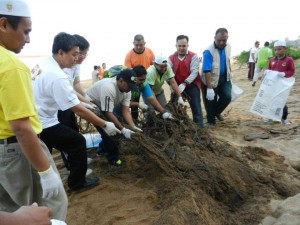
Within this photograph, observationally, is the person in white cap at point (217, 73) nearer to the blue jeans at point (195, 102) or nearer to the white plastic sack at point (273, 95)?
the blue jeans at point (195, 102)

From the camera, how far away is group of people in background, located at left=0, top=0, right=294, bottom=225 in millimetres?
1525

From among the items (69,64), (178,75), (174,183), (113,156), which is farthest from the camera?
(178,75)

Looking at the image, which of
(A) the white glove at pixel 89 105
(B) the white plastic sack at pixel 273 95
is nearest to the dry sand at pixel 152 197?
(A) the white glove at pixel 89 105

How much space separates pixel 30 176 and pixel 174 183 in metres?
1.50

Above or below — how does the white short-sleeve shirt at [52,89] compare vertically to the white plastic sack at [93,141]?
above

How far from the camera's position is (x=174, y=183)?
2955 mm


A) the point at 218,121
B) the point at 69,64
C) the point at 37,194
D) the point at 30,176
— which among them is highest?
the point at 69,64

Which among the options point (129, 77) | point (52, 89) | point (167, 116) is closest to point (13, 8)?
point (52, 89)

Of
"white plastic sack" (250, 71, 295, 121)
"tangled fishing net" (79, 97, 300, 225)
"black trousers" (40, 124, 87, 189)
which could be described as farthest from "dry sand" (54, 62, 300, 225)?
"white plastic sack" (250, 71, 295, 121)

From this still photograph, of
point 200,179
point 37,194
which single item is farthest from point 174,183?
point 37,194

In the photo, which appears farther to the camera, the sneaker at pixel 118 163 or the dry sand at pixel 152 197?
the sneaker at pixel 118 163

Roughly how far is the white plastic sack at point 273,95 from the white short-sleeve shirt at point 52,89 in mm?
3923

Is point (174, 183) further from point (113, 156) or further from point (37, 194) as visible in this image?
point (37, 194)

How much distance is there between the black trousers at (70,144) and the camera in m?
2.60
